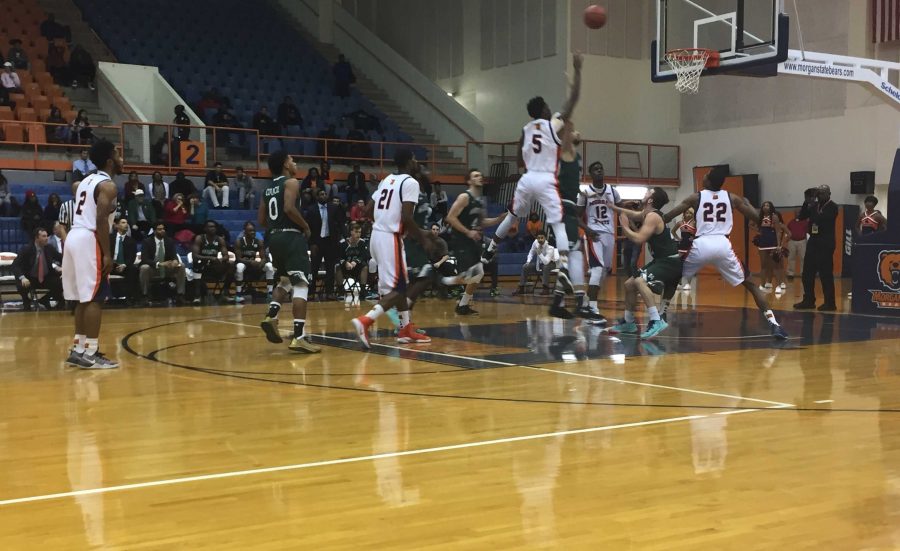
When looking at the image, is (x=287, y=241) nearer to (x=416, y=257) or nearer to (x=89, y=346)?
(x=89, y=346)

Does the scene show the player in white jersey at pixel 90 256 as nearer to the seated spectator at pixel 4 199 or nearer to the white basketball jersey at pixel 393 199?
the white basketball jersey at pixel 393 199

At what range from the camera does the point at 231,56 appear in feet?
87.7

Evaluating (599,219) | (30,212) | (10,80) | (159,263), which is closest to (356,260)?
(159,263)

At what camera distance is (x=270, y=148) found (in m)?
23.2

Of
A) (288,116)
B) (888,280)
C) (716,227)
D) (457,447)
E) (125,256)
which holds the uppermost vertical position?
(288,116)

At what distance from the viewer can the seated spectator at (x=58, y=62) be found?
22.2 m

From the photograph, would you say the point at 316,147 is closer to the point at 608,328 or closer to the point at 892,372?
the point at 608,328

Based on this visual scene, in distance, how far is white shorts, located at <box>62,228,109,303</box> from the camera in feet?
25.9

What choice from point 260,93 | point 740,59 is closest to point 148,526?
point 740,59

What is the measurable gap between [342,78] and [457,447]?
23.6m

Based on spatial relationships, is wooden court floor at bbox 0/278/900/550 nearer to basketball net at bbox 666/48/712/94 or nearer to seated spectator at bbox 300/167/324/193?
basketball net at bbox 666/48/712/94

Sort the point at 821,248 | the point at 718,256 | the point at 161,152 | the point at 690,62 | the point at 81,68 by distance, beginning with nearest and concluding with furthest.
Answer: the point at 718,256 → the point at 821,248 → the point at 690,62 → the point at 161,152 → the point at 81,68

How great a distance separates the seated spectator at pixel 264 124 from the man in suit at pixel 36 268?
31.6 ft

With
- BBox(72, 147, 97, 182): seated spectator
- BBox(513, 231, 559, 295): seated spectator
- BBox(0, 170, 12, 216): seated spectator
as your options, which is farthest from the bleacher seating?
BBox(513, 231, 559, 295): seated spectator
